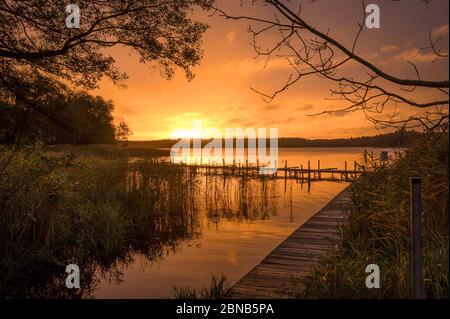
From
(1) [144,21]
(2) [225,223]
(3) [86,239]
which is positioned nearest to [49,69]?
(1) [144,21]

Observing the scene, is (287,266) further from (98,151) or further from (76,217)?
(98,151)

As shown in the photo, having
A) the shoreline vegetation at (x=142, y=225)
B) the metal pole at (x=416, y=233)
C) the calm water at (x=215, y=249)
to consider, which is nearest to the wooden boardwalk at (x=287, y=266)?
the shoreline vegetation at (x=142, y=225)

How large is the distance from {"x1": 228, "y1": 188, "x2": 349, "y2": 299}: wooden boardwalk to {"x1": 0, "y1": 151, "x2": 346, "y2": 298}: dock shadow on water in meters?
1.82

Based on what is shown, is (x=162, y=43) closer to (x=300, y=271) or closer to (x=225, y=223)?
(x=300, y=271)

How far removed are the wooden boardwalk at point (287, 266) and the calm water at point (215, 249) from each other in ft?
5.78

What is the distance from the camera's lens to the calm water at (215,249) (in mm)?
9867

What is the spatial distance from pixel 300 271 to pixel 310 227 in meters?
4.07

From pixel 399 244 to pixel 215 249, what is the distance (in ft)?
25.1

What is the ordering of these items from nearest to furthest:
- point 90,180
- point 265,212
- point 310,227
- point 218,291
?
1. point 218,291
2. point 310,227
3. point 90,180
4. point 265,212

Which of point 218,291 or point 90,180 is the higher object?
point 90,180

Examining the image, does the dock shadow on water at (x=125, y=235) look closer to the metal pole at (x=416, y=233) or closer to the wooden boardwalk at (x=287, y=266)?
the wooden boardwalk at (x=287, y=266)

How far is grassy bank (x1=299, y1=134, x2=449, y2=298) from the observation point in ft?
18.9

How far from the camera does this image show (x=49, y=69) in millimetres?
10125

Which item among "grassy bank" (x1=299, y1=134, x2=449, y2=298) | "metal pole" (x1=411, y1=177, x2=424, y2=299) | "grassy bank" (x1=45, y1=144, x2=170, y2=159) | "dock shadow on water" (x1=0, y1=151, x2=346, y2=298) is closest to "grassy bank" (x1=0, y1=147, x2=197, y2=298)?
"dock shadow on water" (x1=0, y1=151, x2=346, y2=298)
